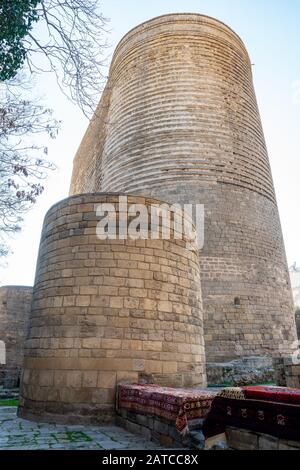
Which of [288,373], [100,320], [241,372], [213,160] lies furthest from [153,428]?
[213,160]

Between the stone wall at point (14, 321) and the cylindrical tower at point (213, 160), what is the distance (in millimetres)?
7139

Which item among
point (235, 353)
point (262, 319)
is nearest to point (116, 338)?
point (235, 353)

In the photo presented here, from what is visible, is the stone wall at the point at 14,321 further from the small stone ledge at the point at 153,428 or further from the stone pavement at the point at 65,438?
the small stone ledge at the point at 153,428

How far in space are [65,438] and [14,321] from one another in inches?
557

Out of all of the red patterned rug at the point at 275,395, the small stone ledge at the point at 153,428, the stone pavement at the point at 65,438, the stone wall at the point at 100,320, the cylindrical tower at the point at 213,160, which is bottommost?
the stone pavement at the point at 65,438

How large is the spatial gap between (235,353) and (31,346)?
7.13 metres

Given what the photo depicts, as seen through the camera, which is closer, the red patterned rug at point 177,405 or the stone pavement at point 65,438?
the red patterned rug at point 177,405

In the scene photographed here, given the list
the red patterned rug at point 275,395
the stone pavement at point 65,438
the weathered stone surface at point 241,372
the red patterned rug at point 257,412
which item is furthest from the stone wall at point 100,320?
the weathered stone surface at point 241,372

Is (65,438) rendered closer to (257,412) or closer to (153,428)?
(153,428)

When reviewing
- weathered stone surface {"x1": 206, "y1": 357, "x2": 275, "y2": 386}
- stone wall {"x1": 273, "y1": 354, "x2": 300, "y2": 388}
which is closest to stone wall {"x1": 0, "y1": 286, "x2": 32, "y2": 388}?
weathered stone surface {"x1": 206, "y1": 357, "x2": 275, "y2": 386}

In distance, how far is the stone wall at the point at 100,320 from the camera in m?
5.18

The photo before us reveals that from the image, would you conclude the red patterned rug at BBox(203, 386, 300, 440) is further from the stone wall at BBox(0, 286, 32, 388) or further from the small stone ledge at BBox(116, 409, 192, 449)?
the stone wall at BBox(0, 286, 32, 388)

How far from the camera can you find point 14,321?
16.7 m

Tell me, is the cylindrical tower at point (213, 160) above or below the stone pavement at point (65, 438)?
above
